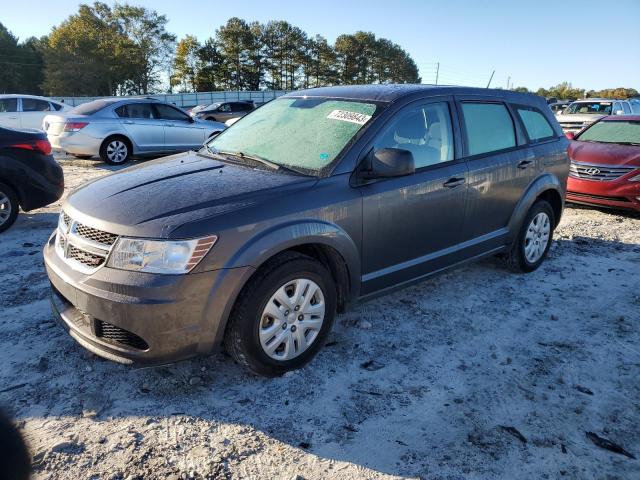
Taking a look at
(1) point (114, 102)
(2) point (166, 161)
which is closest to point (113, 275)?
(2) point (166, 161)

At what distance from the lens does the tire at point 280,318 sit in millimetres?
2803

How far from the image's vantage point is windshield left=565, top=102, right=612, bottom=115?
1706cm

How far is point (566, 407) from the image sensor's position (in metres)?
2.89

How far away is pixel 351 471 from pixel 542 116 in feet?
13.8

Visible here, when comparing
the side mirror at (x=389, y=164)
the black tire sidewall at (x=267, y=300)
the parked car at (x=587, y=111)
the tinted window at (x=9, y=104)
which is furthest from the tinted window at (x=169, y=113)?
the parked car at (x=587, y=111)

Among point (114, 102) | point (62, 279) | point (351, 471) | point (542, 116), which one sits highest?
point (114, 102)

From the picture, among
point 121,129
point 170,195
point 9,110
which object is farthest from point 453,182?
point 9,110

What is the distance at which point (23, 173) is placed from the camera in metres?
5.85

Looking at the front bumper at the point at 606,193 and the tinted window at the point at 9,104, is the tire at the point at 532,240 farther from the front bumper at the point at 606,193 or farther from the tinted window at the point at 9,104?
the tinted window at the point at 9,104

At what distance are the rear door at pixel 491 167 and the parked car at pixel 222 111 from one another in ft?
65.0

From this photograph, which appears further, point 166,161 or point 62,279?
point 166,161

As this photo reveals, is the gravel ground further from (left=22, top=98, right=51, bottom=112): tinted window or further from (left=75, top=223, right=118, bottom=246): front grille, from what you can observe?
(left=22, top=98, right=51, bottom=112): tinted window

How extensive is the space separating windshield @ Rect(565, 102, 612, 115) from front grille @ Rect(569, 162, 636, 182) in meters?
11.3

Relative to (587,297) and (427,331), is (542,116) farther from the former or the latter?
(427,331)
